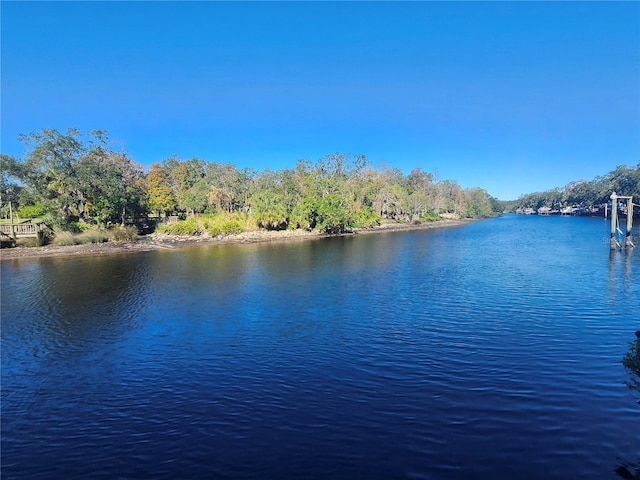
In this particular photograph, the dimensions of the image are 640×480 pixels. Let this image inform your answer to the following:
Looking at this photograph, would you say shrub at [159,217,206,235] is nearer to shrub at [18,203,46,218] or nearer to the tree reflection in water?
shrub at [18,203,46,218]

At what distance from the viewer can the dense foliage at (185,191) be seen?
48.7 metres

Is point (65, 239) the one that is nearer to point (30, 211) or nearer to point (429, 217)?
point (30, 211)

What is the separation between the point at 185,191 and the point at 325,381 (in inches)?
2736

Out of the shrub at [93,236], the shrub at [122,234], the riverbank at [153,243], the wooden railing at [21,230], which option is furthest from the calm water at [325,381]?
the shrub at [122,234]

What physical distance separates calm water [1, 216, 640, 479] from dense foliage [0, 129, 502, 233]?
32379 millimetres

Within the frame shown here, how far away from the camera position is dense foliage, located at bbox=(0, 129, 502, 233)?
48719mm

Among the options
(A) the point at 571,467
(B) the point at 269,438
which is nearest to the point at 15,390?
(B) the point at 269,438

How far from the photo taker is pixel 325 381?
11.1 meters

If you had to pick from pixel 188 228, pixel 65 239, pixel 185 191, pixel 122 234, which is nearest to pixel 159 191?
→ pixel 185 191

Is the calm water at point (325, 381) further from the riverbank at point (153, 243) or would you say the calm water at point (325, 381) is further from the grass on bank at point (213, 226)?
the grass on bank at point (213, 226)

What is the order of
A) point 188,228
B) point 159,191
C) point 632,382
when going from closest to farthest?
1. point 632,382
2. point 188,228
3. point 159,191

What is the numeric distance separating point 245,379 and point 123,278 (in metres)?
21.8

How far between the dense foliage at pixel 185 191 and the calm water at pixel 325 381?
3238cm

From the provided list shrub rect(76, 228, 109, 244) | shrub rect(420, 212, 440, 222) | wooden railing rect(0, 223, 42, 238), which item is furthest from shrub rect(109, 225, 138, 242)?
shrub rect(420, 212, 440, 222)
